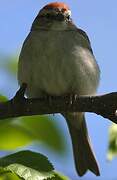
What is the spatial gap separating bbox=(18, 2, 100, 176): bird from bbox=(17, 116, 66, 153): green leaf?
1.05 meters

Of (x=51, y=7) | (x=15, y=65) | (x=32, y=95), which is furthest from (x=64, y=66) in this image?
(x=15, y=65)

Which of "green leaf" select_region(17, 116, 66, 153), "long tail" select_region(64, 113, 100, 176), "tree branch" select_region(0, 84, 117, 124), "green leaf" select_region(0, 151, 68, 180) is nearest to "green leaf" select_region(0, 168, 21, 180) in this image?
"green leaf" select_region(0, 151, 68, 180)

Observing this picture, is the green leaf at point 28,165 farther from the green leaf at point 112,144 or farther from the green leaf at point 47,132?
the green leaf at point 112,144

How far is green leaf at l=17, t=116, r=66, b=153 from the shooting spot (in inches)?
53.3

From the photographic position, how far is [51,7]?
2961 millimetres

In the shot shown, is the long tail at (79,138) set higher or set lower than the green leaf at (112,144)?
lower

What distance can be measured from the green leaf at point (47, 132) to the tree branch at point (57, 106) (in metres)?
0.22

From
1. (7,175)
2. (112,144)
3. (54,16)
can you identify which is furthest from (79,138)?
(7,175)

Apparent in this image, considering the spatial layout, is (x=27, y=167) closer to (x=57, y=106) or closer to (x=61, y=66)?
(x=57, y=106)

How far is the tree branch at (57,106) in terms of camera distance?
1.71m

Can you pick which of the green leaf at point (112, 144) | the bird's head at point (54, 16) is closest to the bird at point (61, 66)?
the bird's head at point (54, 16)

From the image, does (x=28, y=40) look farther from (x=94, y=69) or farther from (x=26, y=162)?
(x=26, y=162)

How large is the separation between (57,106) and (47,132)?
0.55 metres

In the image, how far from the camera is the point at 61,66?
257 cm
